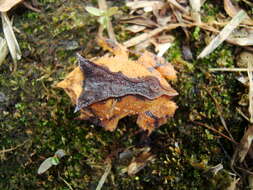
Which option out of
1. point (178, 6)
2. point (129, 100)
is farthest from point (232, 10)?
point (129, 100)

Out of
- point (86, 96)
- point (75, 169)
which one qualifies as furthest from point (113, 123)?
point (75, 169)

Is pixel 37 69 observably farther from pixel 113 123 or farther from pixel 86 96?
pixel 113 123

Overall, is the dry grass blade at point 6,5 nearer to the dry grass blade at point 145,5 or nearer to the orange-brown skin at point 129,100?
the orange-brown skin at point 129,100

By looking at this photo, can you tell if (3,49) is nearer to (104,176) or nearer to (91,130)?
(91,130)

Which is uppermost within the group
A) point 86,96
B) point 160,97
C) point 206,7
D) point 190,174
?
point 206,7

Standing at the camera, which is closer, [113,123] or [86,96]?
[86,96]

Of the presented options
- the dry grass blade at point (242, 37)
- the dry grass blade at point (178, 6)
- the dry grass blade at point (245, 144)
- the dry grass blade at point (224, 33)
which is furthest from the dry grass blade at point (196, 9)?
the dry grass blade at point (245, 144)
